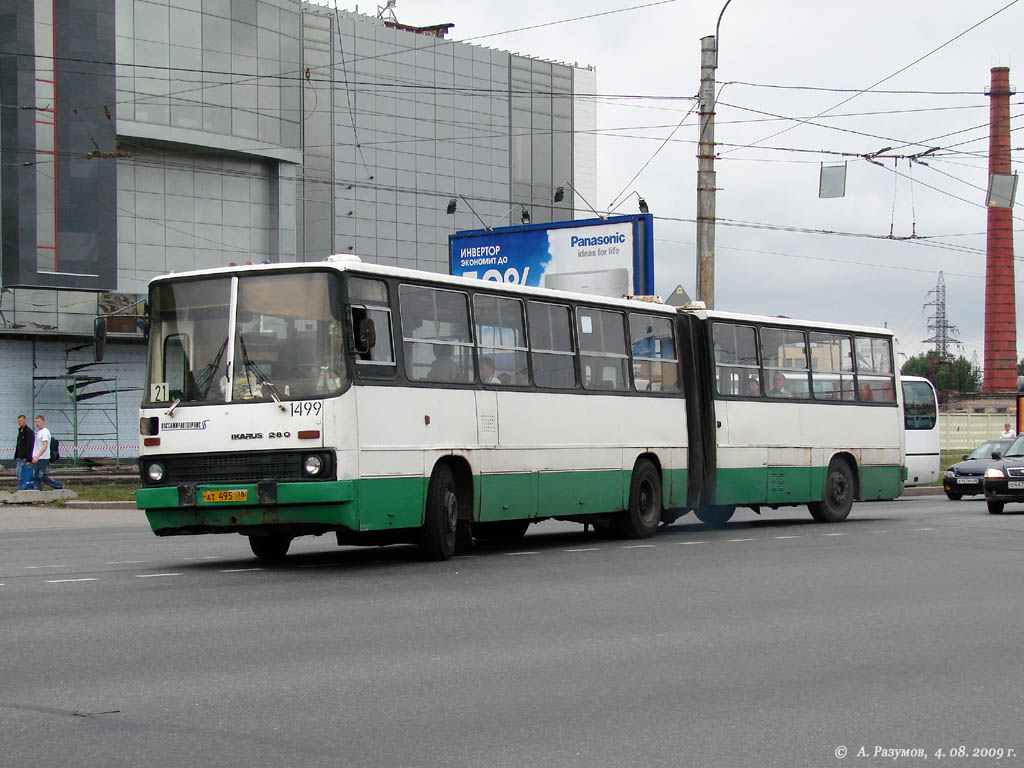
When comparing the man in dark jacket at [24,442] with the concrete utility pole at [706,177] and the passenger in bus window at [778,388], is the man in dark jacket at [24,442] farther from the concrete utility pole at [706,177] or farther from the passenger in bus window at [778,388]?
the passenger in bus window at [778,388]

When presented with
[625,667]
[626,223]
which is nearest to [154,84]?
[626,223]

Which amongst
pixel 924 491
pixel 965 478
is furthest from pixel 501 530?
pixel 924 491

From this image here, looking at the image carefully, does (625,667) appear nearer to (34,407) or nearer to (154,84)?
(34,407)

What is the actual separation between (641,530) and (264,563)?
18.6ft

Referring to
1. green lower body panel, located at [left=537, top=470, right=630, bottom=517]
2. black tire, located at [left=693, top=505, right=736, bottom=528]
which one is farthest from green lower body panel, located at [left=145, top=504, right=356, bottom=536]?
black tire, located at [left=693, top=505, right=736, bottom=528]

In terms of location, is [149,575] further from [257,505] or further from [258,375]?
[258,375]

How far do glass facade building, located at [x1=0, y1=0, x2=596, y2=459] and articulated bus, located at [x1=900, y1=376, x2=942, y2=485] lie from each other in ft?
45.4

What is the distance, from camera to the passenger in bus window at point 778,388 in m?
21.7

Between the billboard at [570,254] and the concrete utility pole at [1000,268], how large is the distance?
129 feet

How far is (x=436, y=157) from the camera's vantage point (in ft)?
216

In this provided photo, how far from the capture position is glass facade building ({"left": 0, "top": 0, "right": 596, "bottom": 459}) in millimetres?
46312

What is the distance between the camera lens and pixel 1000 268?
75812 millimetres

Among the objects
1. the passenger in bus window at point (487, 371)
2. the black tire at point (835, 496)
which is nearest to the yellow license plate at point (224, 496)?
the passenger in bus window at point (487, 371)

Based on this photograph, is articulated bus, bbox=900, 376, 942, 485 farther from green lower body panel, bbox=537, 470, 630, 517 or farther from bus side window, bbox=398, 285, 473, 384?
bus side window, bbox=398, 285, 473, 384
